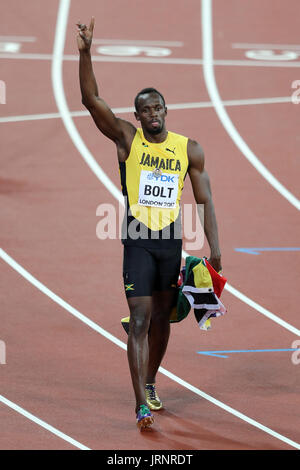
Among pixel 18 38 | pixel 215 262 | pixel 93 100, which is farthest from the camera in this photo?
pixel 18 38

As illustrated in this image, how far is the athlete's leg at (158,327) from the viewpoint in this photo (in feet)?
25.5

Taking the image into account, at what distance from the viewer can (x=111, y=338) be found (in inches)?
366

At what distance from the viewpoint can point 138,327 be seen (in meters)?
7.35

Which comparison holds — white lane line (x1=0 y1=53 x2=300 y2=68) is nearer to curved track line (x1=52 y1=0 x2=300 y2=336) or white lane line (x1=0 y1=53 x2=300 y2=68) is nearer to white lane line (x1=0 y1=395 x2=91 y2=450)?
curved track line (x1=52 y1=0 x2=300 y2=336)

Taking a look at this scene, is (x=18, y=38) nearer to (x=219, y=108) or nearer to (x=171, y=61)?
(x=171, y=61)

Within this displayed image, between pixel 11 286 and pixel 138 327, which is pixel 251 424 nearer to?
pixel 138 327

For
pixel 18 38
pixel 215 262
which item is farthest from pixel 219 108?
pixel 215 262

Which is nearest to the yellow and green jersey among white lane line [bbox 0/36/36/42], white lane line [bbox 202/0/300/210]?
white lane line [bbox 202/0/300/210]

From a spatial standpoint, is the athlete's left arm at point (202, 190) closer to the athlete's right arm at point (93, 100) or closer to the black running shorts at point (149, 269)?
the black running shorts at point (149, 269)

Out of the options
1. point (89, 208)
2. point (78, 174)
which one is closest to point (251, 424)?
point (89, 208)

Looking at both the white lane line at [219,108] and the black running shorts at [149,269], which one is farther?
the white lane line at [219,108]

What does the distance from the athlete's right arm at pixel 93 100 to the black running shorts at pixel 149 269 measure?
0.83m

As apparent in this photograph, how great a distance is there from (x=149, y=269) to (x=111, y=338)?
6.43 feet

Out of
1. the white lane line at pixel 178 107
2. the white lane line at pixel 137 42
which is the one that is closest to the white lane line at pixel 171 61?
the white lane line at pixel 137 42
